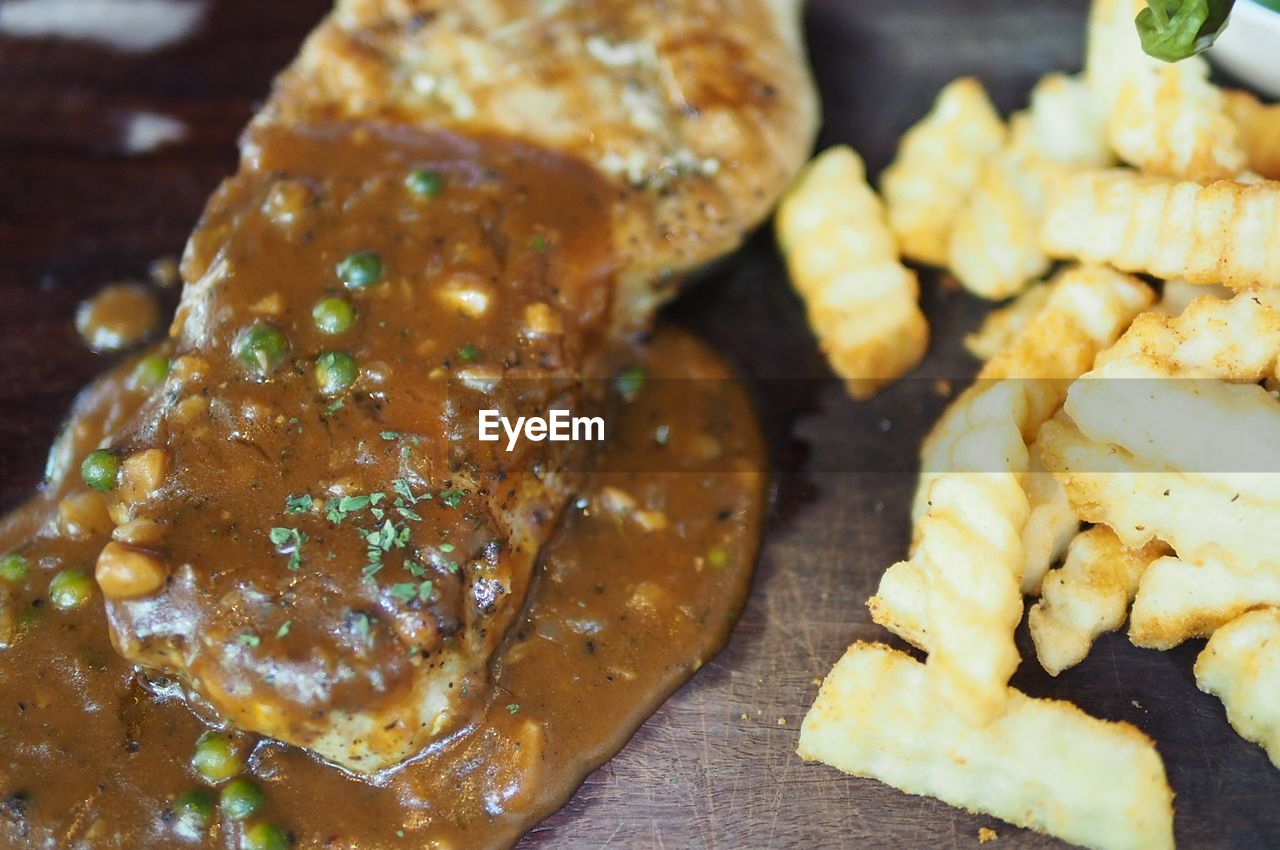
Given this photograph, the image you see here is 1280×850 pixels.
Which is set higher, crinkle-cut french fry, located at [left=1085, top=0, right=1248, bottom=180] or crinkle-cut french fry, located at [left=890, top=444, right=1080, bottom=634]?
crinkle-cut french fry, located at [left=1085, top=0, right=1248, bottom=180]

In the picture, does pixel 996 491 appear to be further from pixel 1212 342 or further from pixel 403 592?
pixel 403 592

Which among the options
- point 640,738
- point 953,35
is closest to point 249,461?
point 640,738

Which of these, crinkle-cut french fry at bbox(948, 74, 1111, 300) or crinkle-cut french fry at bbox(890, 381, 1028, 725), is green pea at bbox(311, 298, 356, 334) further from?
crinkle-cut french fry at bbox(948, 74, 1111, 300)

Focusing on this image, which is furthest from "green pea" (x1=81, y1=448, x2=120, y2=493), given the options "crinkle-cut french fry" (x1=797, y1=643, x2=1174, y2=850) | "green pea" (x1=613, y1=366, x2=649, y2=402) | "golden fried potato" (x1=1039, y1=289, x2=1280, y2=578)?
"golden fried potato" (x1=1039, y1=289, x2=1280, y2=578)

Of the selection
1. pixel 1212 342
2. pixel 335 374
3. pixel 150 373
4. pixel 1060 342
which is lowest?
pixel 1060 342

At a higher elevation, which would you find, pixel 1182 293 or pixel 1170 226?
pixel 1170 226

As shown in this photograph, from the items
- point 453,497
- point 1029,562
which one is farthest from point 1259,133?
point 453,497

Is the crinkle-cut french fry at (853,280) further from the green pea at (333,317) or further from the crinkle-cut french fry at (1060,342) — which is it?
the green pea at (333,317)
